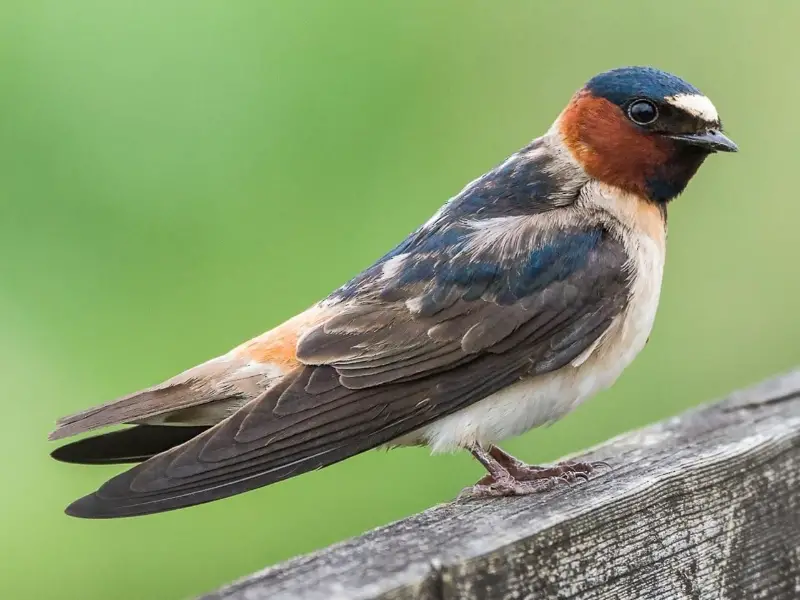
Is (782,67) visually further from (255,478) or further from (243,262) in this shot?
(255,478)

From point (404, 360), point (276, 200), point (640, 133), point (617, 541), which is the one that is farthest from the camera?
point (276, 200)

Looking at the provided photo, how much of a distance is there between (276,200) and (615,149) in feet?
5.93

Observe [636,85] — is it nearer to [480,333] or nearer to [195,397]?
[480,333]

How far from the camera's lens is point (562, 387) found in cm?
316

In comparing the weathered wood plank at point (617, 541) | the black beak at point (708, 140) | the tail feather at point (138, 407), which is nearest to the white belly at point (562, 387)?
the black beak at point (708, 140)

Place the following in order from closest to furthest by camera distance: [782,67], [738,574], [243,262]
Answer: [738,574]
[243,262]
[782,67]

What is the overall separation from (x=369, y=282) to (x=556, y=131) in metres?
0.72

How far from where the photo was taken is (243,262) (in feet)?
15.6

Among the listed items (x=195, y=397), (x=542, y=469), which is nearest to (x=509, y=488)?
(x=542, y=469)

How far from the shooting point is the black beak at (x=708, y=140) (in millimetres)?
3264

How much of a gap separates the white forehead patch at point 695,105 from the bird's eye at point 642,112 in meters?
0.09

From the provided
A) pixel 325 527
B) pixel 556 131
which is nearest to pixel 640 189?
pixel 556 131

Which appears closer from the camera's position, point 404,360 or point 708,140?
point 404,360

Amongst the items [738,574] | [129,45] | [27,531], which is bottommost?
[738,574]
